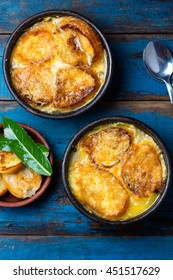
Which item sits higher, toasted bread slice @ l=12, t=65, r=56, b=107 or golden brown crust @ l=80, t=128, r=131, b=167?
toasted bread slice @ l=12, t=65, r=56, b=107

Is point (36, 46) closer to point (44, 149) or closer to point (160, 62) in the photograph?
point (44, 149)

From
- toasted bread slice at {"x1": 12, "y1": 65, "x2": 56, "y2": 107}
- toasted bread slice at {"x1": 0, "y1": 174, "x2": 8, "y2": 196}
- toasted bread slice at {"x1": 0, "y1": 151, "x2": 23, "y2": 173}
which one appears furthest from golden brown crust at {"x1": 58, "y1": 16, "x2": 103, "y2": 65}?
toasted bread slice at {"x1": 0, "y1": 174, "x2": 8, "y2": 196}

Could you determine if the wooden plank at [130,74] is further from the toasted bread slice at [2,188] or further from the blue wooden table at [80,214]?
the toasted bread slice at [2,188]

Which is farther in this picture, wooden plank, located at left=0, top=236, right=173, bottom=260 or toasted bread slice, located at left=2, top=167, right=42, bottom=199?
wooden plank, located at left=0, top=236, right=173, bottom=260

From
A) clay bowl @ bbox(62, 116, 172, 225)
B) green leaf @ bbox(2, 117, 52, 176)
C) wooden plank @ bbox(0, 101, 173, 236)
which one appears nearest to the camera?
clay bowl @ bbox(62, 116, 172, 225)

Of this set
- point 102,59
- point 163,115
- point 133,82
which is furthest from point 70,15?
point 163,115

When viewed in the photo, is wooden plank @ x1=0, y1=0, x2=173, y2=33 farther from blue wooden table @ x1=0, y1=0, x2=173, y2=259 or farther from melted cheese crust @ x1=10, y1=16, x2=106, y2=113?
melted cheese crust @ x1=10, y1=16, x2=106, y2=113

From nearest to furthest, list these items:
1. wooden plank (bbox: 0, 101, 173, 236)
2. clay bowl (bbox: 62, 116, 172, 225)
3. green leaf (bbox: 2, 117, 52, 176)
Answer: clay bowl (bbox: 62, 116, 172, 225), green leaf (bbox: 2, 117, 52, 176), wooden plank (bbox: 0, 101, 173, 236)
